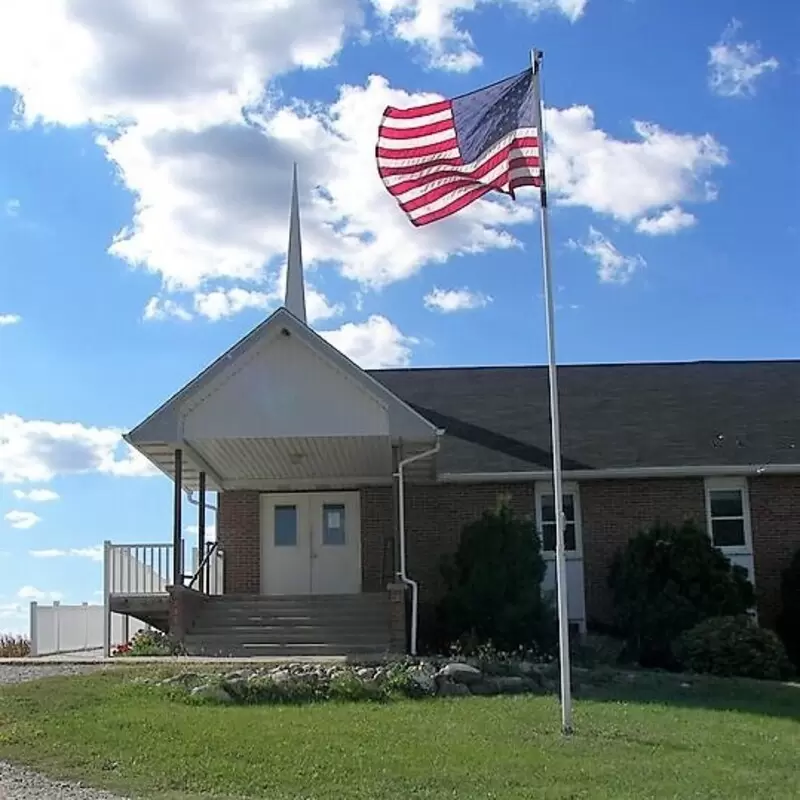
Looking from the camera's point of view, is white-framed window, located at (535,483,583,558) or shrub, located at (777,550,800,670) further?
white-framed window, located at (535,483,583,558)

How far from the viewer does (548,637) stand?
19.8 m

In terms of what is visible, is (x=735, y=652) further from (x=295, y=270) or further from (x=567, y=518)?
(x=295, y=270)

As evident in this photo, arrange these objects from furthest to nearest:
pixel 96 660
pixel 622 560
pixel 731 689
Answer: pixel 622 560, pixel 96 660, pixel 731 689

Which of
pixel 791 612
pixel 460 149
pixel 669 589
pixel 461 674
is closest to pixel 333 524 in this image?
pixel 669 589

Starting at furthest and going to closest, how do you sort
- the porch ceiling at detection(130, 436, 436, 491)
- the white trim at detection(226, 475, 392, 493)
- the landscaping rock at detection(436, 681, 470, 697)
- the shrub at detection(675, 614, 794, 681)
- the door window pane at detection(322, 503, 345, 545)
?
the door window pane at detection(322, 503, 345, 545), the white trim at detection(226, 475, 392, 493), the porch ceiling at detection(130, 436, 436, 491), the shrub at detection(675, 614, 794, 681), the landscaping rock at detection(436, 681, 470, 697)

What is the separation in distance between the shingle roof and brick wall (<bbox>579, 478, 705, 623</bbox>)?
1.82ft

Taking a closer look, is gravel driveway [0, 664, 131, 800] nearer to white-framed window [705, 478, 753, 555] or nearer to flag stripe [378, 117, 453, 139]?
flag stripe [378, 117, 453, 139]

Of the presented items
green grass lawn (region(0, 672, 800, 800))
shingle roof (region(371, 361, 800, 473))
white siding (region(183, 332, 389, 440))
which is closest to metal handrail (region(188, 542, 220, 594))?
white siding (region(183, 332, 389, 440))

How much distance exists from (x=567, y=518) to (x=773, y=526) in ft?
12.8

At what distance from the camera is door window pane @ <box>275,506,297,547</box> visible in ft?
81.1

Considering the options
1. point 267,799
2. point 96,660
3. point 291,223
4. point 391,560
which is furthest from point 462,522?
point 267,799

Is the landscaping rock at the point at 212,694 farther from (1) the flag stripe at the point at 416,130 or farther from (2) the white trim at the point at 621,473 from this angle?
(2) the white trim at the point at 621,473

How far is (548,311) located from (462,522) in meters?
11.0

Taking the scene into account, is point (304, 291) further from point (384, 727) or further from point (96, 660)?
point (384, 727)
